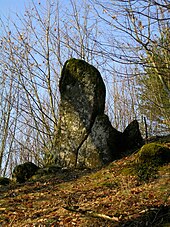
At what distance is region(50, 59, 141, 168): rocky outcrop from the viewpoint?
25.1ft

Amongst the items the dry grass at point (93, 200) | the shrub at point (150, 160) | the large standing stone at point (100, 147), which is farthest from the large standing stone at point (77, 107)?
the shrub at point (150, 160)

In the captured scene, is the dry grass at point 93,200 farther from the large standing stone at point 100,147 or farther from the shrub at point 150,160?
the large standing stone at point 100,147

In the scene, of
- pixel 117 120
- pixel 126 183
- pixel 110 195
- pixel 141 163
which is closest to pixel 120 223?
pixel 110 195

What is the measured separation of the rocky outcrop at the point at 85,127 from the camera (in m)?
7.66

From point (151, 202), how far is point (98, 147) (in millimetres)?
3584

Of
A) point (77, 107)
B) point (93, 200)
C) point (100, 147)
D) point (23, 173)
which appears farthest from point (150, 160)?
point (23, 173)

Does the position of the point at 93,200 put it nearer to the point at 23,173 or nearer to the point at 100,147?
the point at 100,147

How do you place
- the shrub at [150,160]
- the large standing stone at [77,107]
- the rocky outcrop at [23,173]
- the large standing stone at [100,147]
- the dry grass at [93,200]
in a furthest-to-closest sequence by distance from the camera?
the large standing stone at [77,107]
the rocky outcrop at [23,173]
the large standing stone at [100,147]
the shrub at [150,160]
the dry grass at [93,200]

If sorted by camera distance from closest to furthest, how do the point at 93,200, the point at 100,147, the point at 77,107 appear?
the point at 93,200 < the point at 100,147 < the point at 77,107

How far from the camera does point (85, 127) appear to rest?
26.2 feet

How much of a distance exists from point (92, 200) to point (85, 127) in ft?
10.8

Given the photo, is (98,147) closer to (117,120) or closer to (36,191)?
(36,191)

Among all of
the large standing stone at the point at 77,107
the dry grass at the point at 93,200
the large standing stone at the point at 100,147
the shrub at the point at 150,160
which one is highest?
the large standing stone at the point at 77,107

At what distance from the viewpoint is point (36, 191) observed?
6242mm
